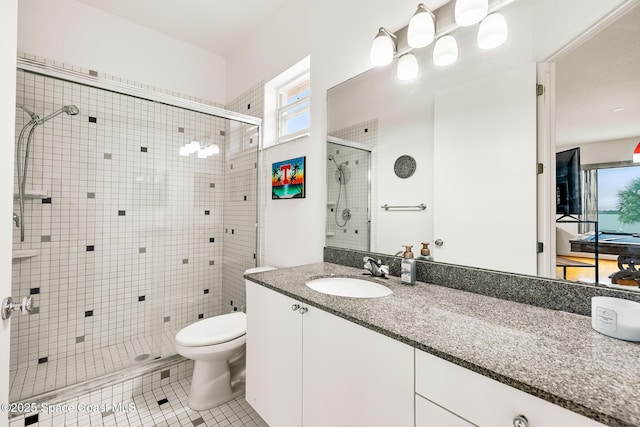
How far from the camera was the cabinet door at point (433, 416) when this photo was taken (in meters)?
0.62

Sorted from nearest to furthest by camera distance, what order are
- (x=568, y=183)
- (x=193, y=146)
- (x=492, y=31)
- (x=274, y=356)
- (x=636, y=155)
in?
1. (x=636, y=155)
2. (x=568, y=183)
3. (x=492, y=31)
4. (x=274, y=356)
5. (x=193, y=146)

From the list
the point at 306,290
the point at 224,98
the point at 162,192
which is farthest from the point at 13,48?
the point at 224,98

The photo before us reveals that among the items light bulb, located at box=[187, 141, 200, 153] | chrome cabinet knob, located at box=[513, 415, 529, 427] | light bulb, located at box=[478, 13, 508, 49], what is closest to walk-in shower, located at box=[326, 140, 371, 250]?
light bulb, located at box=[478, 13, 508, 49]

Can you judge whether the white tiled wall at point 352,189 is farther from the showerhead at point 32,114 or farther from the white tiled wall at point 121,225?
the showerhead at point 32,114

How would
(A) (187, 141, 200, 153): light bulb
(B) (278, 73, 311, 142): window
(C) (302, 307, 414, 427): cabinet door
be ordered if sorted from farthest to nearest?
(A) (187, 141, 200, 153): light bulb
(B) (278, 73, 311, 142): window
(C) (302, 307, 414, 427): cabinet door

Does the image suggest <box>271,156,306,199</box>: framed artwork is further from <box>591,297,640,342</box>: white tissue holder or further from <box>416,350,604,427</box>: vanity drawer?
<box>591,297,640,342</box>: white tissue holder

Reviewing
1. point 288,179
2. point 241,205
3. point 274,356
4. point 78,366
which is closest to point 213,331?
→ point 274,356

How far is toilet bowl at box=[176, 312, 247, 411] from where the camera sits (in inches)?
61.7

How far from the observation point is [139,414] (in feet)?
5.28

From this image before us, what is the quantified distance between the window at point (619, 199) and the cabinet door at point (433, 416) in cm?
77

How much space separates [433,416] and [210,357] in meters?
1.34

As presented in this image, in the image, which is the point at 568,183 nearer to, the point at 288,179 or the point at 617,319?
the point at 617,319

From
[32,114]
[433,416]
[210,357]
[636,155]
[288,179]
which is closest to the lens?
[433,416]

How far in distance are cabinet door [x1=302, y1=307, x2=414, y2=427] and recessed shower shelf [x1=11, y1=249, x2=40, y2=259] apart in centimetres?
197
